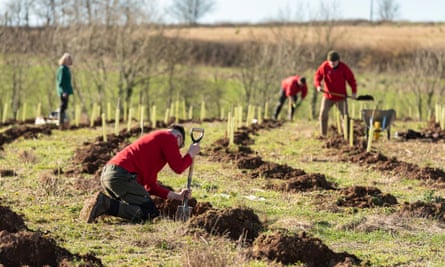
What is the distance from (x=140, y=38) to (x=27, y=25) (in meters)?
5.09

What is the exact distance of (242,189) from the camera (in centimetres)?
1200

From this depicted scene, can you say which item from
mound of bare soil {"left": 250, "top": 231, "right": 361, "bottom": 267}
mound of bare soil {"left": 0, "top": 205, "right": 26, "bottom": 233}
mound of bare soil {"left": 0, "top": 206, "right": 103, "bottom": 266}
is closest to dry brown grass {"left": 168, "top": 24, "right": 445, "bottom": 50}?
mound of bare soil {"left": 0, "top": 205, "right": 26, "bottom": 233}

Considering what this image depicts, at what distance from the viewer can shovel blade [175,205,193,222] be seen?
9087 millimetres

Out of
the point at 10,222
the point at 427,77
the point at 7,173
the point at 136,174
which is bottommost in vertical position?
the point at 7,173

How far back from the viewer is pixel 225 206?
10453 millimetres

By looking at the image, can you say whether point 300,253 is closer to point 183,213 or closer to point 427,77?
point 183,213

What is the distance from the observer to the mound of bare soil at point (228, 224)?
852 centimetres

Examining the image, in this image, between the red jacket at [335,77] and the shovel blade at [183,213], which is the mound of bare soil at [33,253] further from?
the red jacket at [335,77]

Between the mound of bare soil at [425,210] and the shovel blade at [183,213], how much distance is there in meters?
2.78

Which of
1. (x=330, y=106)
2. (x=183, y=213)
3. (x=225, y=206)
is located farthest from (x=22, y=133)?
(x=183, y=213)

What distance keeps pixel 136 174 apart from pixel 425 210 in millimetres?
3676

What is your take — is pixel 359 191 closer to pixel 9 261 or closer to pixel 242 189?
pixel 242 189

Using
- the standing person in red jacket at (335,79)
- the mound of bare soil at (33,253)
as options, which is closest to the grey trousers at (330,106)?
the standing person in red jacket at (335,79)

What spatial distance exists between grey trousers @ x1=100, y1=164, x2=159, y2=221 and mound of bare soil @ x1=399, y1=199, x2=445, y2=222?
127 inches
